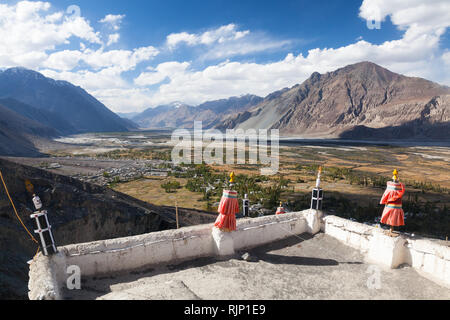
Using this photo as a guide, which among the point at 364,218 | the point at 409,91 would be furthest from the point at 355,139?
the point at 364,218

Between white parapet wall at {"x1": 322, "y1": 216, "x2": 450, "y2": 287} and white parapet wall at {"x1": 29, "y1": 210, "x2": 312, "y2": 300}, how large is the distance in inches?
76.4

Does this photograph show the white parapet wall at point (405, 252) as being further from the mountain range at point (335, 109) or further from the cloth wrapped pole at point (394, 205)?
the mountain range at point (335, 109)

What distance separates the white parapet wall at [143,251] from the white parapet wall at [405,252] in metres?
1.94

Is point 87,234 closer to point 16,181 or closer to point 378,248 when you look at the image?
point 16,181

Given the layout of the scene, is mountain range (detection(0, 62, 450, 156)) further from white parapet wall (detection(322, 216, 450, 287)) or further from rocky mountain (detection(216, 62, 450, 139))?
white parapet wall (detection(322, 216, 450, 287))

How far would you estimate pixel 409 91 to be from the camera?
5640 inches

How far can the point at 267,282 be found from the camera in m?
5.13

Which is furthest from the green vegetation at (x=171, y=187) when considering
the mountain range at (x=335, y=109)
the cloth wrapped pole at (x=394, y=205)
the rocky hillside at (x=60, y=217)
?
the mountain range at (x=335, y=109)

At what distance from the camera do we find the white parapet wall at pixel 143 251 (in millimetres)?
4387

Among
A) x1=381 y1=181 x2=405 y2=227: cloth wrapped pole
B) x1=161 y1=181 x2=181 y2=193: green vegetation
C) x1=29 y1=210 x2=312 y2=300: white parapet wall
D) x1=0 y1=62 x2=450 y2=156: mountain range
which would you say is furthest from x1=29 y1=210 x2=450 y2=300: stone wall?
A: x1=0 y1=62 x2=450 y2=156: mountain range

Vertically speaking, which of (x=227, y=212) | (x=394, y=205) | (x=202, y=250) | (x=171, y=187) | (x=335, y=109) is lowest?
(x=171, y=187)

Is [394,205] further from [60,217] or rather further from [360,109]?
→ [360,109]

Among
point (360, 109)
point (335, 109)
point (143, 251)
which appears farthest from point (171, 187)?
point (360, 109)

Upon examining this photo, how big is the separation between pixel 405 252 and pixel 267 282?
3.09 metres
